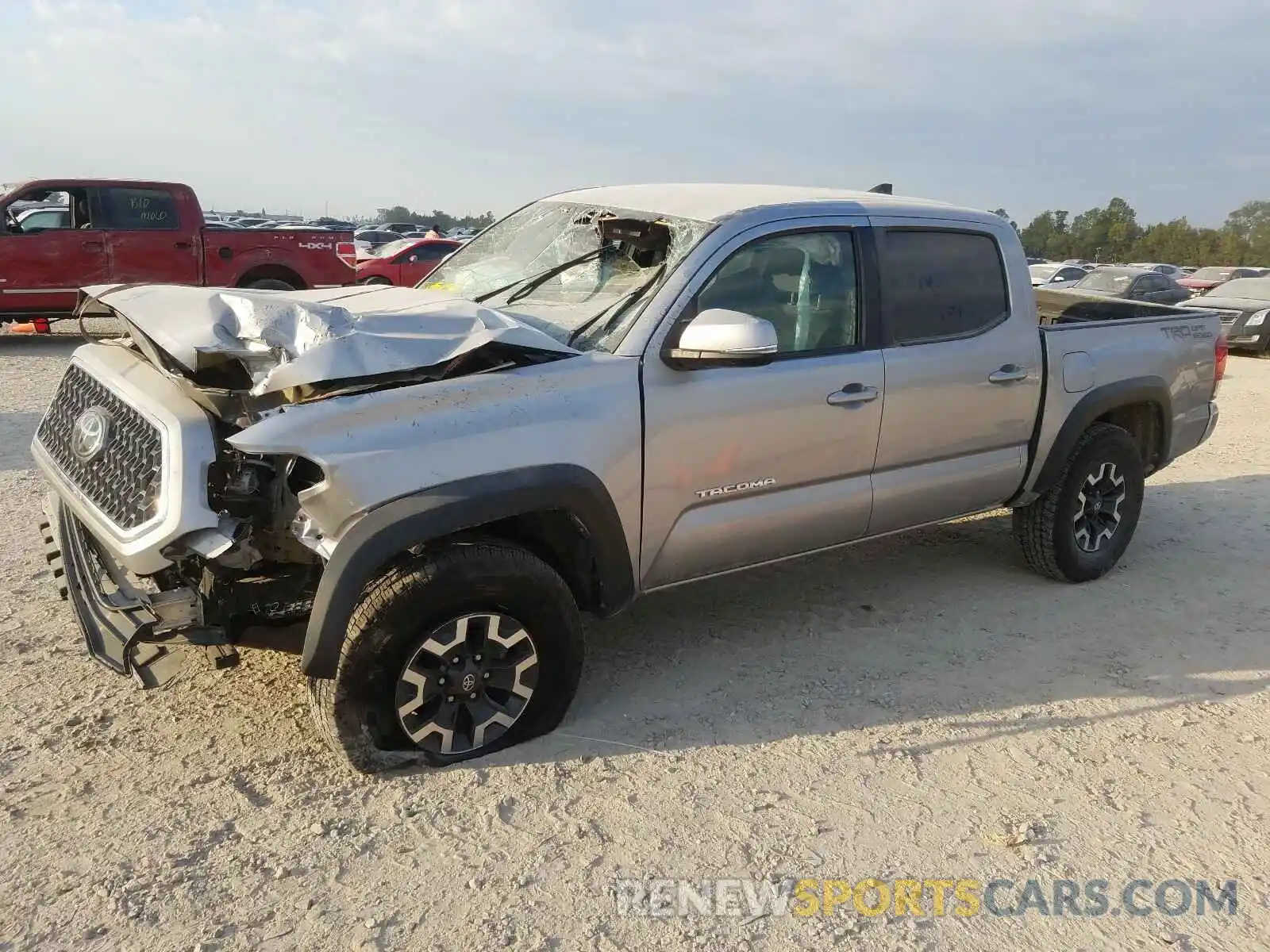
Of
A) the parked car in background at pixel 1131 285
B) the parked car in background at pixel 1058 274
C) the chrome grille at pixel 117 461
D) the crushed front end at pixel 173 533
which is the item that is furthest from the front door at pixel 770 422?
the parked car in background at pixel 1058 274

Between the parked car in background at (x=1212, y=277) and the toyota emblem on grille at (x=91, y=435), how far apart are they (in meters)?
27.9

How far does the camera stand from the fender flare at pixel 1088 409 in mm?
4758

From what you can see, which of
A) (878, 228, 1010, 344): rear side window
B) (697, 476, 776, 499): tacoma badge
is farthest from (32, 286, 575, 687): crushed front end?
(878, 228, 1010, 344): rear side window

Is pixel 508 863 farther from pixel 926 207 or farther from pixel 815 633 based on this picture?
pixel 926 207

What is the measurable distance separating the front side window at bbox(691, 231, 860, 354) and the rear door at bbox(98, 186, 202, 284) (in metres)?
9.95

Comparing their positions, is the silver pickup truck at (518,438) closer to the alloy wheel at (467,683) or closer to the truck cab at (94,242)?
the alloy wheel at (467,683)

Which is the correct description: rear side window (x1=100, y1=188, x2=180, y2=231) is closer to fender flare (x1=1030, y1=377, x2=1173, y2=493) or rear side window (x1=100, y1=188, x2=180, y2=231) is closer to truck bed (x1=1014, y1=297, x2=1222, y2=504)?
truck bed (x1=1014, y1=297, x2=1222, y2=504)

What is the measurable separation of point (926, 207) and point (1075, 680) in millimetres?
2106

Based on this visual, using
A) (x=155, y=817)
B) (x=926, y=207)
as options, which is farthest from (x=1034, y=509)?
(x=155, y=817)

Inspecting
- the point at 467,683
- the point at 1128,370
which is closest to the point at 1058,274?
the point at 1128,370

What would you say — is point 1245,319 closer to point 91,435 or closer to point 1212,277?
point 1212,277

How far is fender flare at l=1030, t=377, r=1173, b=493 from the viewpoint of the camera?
15.6 feet

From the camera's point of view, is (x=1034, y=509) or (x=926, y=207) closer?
(x=926, y=207)

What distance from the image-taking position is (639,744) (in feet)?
11.2
